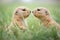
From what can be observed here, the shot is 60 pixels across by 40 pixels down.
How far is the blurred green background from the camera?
6.93 feet

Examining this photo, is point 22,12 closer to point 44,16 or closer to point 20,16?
point 20,16

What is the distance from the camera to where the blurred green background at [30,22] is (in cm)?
211

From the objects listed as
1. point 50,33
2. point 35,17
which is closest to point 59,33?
point 50,33

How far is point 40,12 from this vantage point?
214 centimetres

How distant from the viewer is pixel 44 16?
84.4 inches

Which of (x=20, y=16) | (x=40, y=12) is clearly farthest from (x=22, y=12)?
(x=40, y=12)

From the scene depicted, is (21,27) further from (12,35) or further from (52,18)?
(52,18)

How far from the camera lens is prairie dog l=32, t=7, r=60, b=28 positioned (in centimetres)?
214

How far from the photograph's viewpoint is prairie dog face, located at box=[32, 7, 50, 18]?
7.02ft

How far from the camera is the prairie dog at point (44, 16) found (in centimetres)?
214

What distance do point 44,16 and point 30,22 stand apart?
14cm

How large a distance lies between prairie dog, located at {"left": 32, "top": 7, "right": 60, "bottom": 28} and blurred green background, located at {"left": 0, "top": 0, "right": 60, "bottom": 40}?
3 centimetres

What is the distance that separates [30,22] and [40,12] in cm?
13

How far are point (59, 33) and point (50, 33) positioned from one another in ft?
0.28
